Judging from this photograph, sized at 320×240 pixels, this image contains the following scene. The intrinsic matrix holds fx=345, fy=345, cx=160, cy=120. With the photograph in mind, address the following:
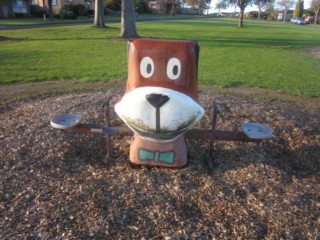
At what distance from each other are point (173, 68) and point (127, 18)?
14037 mm

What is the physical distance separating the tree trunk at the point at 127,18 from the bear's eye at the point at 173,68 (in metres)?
13.9

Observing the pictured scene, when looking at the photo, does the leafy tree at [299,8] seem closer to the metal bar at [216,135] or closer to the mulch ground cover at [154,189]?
the mulch ground cover at [154,189]

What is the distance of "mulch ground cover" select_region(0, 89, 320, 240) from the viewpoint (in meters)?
2.80

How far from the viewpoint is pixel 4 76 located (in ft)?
27.6

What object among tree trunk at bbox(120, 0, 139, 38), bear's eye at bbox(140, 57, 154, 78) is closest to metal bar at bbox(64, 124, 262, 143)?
bear's eye at bbox(140, 57, 154, 78)

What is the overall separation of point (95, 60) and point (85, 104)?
20.0 ft

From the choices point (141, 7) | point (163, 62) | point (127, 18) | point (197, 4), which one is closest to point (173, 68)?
point (163, 62)

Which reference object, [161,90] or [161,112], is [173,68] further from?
[161,112]

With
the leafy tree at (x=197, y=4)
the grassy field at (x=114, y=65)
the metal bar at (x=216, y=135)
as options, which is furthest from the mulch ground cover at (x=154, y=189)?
the leafy tree at (x=197, y=4)

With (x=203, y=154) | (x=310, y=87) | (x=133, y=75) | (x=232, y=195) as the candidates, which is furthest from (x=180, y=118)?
(x=310, y=87)

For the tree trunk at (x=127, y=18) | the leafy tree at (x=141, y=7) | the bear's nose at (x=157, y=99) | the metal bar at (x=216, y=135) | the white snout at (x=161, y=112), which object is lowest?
the metal bar at (x=216, y=135)

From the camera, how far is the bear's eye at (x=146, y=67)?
10.6ft

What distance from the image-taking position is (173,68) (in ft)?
10.6

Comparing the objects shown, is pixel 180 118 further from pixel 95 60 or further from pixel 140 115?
pixel 95 60
